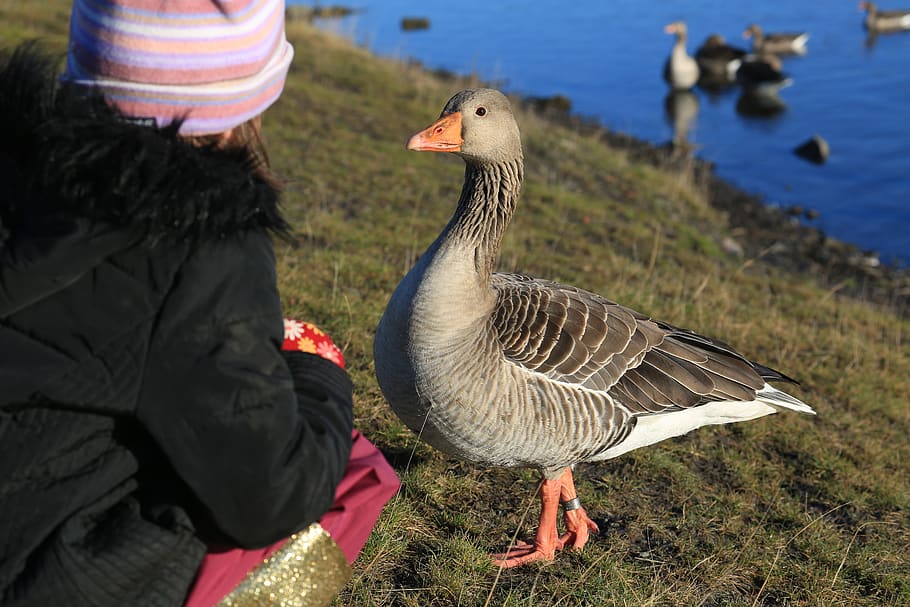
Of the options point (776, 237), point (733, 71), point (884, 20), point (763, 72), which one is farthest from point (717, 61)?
→ point (776, 237)

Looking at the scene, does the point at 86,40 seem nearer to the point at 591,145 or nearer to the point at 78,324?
the point at 78,324

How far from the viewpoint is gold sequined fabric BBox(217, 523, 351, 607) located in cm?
226

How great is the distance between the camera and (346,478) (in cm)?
243

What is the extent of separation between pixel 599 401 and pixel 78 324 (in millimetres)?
2385

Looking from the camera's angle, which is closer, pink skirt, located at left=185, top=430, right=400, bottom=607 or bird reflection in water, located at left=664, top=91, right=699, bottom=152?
pink skirt, located at left=185, top=430, right=400, bottom=607

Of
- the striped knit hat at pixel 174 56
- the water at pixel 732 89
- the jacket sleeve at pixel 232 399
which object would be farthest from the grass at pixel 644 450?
the water at pixel 732 89

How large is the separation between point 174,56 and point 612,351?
7.96ft

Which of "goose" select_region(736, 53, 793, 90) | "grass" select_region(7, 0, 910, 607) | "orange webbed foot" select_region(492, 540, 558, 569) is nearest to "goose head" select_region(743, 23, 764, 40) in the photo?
"goose" select_region(736, 53, 793, 90)

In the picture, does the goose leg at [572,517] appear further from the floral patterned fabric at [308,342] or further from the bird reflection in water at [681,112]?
the bird reflection in water at [681,112]

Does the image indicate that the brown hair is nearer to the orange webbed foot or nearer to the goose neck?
the goose neck

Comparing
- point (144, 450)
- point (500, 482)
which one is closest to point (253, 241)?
point (144, 450)

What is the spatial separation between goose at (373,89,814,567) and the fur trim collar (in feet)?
5.30

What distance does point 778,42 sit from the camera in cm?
2123

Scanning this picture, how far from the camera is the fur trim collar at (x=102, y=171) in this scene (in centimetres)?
177
